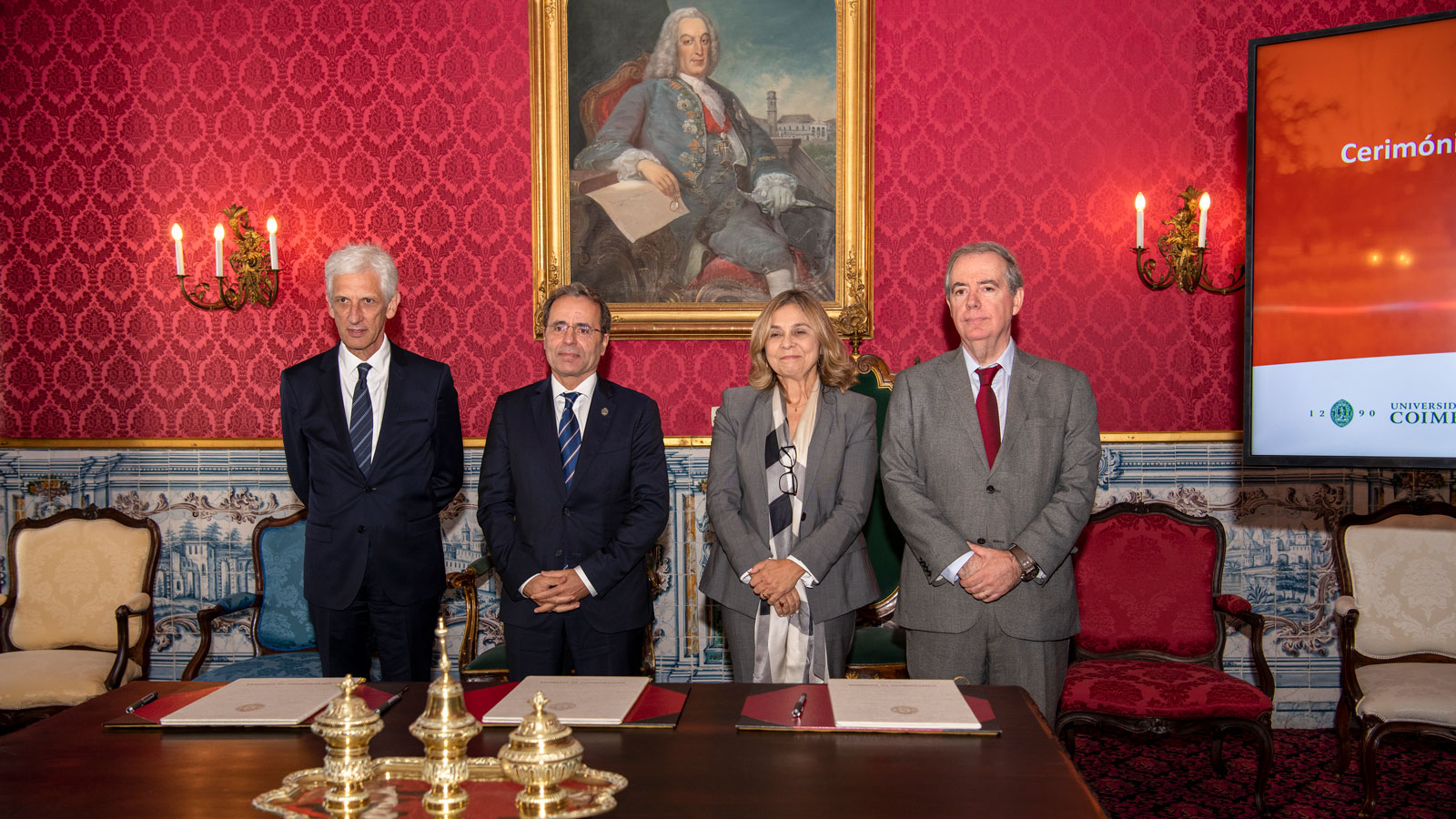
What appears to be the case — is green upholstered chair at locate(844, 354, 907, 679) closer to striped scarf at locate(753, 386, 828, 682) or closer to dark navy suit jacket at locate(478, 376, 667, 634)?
striped scarf at locate(753, 386, 828, 682)

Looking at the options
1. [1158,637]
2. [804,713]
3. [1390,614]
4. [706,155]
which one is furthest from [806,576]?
[1390,614]

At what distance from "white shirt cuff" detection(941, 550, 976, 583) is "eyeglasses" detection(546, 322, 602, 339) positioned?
126 cm

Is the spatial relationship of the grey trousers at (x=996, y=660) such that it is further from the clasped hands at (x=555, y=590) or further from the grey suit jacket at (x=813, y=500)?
the clasped hands at (x=555, y=590)

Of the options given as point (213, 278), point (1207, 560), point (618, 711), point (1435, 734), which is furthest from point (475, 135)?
point (1435, 734)

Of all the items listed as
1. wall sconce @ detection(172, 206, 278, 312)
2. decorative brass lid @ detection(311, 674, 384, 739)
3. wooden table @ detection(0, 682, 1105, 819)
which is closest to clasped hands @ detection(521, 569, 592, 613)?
wooden table @ detection(0, 682, 1105, 819)

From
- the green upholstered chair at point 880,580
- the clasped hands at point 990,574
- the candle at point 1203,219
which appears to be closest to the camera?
the clasped hands at point 990,574

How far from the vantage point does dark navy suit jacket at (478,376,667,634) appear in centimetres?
281

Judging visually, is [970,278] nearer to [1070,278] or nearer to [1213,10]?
[1070,278]

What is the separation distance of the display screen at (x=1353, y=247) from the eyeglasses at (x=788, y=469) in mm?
1516

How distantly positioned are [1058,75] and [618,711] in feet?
11.9

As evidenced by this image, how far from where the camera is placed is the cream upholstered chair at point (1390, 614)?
320cm

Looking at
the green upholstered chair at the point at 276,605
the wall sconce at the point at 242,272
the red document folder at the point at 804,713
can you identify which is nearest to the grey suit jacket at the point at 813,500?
the red document folder at the point at 804,713

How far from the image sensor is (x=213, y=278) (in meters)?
4.38

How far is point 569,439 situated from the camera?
2.93 metres
